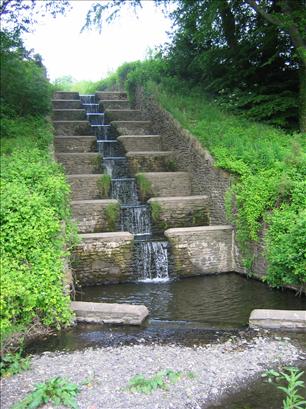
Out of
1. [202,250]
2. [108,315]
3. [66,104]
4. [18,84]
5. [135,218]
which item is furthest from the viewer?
[66,104]

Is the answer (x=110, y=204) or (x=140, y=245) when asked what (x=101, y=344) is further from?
(x=110, y=204)

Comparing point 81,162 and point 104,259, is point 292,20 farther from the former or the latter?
point 104,259

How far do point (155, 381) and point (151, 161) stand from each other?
8.89 m

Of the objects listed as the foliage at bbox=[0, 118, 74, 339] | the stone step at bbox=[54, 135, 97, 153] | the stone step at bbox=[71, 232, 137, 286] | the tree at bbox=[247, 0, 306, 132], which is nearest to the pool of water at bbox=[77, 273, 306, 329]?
the stone step at bbox=[71, 232, 137, 286]

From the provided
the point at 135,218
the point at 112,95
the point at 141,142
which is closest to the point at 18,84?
the point at 141,142

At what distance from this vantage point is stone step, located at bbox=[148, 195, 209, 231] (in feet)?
33.2

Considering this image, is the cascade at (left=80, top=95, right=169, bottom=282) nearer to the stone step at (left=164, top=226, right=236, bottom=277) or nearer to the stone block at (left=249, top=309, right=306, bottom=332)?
the stone step at (left=164, top=226, right=236, bottom=277)

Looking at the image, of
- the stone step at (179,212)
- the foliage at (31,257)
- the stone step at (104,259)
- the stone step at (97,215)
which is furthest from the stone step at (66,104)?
the foliage at (31,257)

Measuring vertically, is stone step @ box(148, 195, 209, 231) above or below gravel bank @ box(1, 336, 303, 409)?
above

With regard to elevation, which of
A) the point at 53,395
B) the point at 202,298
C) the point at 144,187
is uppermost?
the point at 144,187

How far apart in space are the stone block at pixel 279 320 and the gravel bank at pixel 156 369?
0.43 metres

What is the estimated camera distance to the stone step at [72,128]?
14.0 metres

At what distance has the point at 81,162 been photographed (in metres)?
12.0

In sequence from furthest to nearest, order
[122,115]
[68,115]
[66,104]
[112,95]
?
[112,95]
[66,104]
[122,115]
[68,115]
